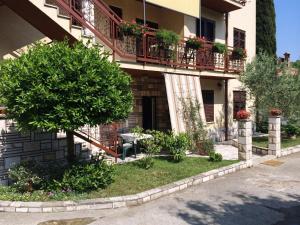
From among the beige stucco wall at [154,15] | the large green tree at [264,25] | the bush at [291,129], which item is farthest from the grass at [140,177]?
the large green tree at [264,25]

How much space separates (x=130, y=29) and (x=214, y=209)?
23.4 feet

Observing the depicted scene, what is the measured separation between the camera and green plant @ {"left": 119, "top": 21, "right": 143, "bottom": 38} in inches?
483

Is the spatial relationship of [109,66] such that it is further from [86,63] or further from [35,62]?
[35,62]

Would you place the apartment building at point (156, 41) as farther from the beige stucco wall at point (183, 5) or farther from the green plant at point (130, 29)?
the green plant at point (130, 29)

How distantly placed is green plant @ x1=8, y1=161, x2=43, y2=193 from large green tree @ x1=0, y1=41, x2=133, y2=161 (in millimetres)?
1115

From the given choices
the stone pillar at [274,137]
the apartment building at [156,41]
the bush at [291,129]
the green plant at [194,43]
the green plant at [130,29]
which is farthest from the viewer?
the bush at [291,129]

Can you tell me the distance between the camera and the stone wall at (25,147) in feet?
28.3

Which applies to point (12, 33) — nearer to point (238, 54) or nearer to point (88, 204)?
point (88, 204)

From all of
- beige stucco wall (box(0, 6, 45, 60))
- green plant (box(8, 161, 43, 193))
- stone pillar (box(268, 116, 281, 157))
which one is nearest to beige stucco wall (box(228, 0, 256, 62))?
stone pillar (box(268, 116, 281, 157))

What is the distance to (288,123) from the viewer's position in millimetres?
18922

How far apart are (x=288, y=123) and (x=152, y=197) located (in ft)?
42.3

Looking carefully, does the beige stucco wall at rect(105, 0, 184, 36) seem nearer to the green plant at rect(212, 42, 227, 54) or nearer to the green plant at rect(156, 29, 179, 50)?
the green plant at rect(212, 42, 227, 54)

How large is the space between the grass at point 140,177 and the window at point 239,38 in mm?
10618

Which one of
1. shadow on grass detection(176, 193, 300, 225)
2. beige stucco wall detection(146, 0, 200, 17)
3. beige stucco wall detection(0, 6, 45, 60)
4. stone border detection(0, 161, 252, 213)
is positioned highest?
beige stucco wall detection(146, 0, 200, 17)
